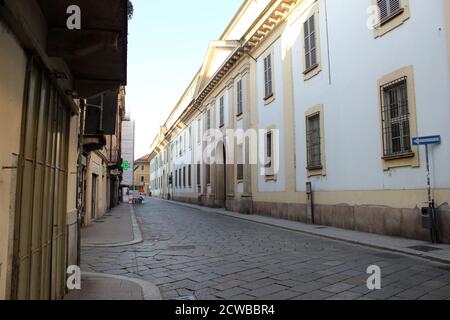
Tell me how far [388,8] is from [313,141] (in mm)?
5586

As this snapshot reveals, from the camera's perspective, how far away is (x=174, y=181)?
4894cm

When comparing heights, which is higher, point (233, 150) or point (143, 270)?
point (233, 150)

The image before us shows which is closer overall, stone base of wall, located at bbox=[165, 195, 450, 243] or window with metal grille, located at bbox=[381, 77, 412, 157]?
stone base of wall, located at bbox=[165, 195, 450, 243]

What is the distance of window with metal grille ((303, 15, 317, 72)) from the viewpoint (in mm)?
15039

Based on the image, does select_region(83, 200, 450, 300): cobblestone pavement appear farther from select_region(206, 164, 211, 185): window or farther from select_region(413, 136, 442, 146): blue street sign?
select_region(206, 164, 211, 185): window

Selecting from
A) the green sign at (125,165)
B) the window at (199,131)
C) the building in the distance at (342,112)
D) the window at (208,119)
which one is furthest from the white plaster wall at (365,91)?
the green sign at (125,165)

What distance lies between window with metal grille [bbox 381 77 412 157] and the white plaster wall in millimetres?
273

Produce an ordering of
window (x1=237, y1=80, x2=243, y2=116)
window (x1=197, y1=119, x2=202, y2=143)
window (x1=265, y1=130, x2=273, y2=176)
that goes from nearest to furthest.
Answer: window (x1=265, y1=130, x2=273, y2=176) → window (x1=237, y1=80, x2=243, y2=116) → window (x1=197, y1=119, x2=202, y2=143)

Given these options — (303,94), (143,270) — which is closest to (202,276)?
(143,270)

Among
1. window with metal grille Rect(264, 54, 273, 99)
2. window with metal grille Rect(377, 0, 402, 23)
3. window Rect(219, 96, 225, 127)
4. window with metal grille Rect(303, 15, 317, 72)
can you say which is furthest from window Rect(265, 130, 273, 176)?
window with metal grille Rect(377, 0, 402, 23)

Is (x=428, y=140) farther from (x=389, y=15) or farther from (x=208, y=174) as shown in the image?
(x=208, y=174)

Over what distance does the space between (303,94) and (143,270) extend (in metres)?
10.9
